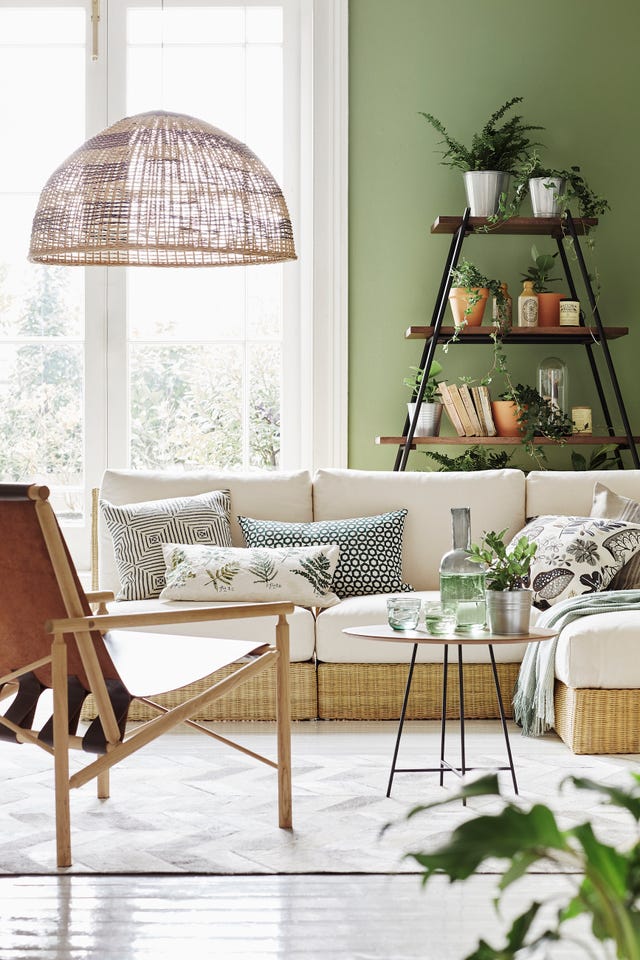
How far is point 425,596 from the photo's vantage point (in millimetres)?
3754

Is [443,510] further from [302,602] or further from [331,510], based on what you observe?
[302,602]

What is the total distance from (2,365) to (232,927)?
3416 mm

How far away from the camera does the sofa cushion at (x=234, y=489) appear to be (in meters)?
4.07

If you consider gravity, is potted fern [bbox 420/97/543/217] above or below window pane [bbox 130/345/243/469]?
above

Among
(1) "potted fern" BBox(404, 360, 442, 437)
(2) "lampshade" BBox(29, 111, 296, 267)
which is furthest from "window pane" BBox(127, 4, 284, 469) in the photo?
(2) "lampshade" BBox(29, 111, 296, 267)

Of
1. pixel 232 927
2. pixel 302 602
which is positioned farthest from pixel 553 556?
pixel 232 927

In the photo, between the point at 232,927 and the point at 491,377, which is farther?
the point at 491,377

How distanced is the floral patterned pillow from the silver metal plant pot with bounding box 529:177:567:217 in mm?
1460

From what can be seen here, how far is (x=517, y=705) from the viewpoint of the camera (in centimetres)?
344

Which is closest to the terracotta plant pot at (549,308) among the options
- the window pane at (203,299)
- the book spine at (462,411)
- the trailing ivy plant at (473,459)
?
the book spine at (462,411)

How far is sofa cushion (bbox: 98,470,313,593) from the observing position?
4.07 metres

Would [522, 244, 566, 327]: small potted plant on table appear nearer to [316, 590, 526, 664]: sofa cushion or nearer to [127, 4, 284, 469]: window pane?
[127, 4, 284, 469]: window pane

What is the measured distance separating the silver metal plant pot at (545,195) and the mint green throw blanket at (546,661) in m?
1.76

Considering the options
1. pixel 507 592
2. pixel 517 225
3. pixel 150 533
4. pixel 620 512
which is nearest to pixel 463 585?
pixel 507 592
